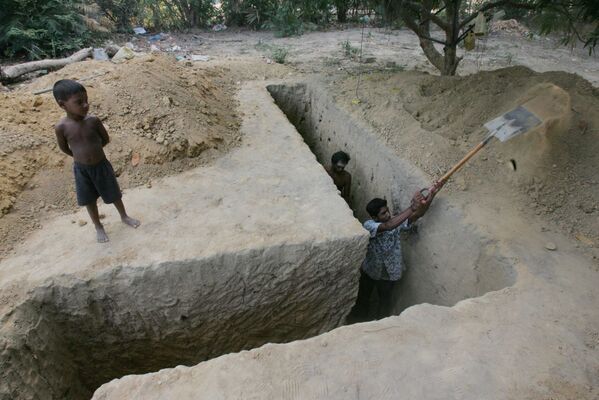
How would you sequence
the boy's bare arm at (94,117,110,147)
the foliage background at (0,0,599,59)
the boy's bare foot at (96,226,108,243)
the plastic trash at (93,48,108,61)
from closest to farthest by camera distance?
the boy's bare arm at (94,117,110,147)
the boy's bare foot at (96,226,108,243)
the foliage background at (0,0,599,59)
the plastic trash at (93,48,108,61)

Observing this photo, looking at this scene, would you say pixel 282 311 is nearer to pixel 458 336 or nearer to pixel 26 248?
pixel 458 336

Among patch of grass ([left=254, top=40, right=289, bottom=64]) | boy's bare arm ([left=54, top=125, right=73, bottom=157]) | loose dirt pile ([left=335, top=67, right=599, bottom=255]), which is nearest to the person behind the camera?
boy's bare arm ([left=54, top=125, right=73, bottom=157])

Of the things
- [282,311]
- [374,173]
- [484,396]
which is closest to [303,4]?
[374,173]

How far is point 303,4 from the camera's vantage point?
3889mm

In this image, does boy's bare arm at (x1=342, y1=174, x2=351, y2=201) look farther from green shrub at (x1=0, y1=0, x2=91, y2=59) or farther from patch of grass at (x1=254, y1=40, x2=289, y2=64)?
green shrub at (x1=0, y1=0, x2=91, y2=59)

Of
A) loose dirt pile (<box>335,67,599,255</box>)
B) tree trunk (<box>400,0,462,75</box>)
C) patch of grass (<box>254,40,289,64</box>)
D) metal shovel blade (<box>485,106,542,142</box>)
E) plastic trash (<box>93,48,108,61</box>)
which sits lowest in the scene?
loose dirt pile (<box>335,67,599,255</box>)

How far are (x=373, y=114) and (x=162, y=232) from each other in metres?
2.66

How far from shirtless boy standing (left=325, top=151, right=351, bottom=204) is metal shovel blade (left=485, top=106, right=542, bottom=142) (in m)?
1.34

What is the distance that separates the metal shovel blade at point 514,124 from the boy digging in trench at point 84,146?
2.57 meters

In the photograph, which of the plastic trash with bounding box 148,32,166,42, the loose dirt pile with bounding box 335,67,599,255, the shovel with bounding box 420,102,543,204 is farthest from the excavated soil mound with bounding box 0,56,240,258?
the plastic trash with bounding box 148,32,166,42

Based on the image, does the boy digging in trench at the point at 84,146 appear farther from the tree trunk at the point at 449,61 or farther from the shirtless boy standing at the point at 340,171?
the tree trunk at the point at 449,61

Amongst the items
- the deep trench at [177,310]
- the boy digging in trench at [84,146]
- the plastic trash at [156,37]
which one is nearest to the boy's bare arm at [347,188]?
the deep trench at [177,310]

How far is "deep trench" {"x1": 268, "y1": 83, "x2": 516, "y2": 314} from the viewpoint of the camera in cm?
253

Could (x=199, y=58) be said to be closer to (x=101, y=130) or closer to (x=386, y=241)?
(x=101, y=130)
